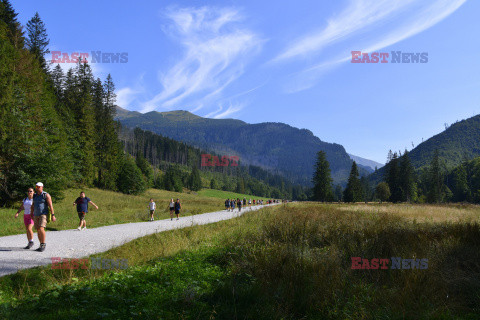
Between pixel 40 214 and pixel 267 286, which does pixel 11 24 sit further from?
pixel 267 286

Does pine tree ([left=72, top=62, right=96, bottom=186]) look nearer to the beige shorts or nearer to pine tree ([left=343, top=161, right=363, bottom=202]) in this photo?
the beige shorts

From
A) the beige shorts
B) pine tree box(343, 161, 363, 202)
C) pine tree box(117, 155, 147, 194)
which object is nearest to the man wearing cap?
the beige shorts

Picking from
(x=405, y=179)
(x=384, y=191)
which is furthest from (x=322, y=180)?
(x=405, y=179)

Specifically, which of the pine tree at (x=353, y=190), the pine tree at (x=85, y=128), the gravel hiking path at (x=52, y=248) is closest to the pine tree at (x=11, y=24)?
the pine tree at (x=85, y=128)

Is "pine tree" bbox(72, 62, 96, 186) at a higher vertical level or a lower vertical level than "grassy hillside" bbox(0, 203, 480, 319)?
higher

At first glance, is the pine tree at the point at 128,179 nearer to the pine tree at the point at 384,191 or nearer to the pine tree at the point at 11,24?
the pine tree at the point at 11,24

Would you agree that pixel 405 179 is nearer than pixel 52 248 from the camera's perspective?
No

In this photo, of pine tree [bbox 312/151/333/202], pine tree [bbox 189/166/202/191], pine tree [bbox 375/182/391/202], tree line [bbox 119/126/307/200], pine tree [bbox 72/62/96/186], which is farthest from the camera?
pine tree [bbox 189/166/202/191]

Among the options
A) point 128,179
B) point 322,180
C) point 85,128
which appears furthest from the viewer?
point 322,180

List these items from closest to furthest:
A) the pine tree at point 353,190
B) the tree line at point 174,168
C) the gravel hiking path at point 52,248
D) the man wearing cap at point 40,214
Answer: the gravel hiking path at point 52,248 → the man wearing cap at point 40,214 → the pine tree at point 353,190 → the tree line at point 174,168

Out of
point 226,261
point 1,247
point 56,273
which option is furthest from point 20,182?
point 226,261

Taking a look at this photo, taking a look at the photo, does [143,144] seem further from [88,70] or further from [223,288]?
[223,288]

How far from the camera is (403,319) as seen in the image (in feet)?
12.2

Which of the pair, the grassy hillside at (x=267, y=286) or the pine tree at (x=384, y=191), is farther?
the pine tree at (x=384, y=191)
